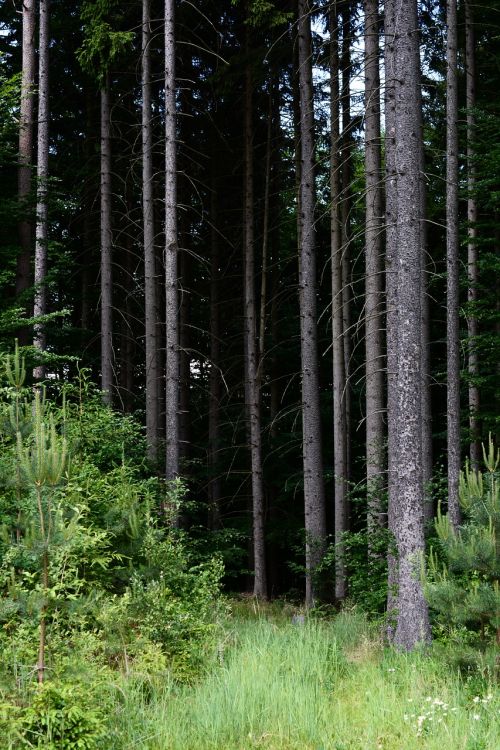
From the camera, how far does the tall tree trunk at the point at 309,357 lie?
1292 cm

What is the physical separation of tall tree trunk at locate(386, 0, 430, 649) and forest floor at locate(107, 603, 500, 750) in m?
0.79

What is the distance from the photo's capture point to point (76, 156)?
19.0m

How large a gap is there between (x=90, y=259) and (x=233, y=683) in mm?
16718

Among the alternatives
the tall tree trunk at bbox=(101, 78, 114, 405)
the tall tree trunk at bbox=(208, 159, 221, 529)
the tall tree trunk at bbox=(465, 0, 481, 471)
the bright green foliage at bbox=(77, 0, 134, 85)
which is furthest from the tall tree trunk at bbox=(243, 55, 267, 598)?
the tall tree trunk at bbox=(465, 0, 481, 471)

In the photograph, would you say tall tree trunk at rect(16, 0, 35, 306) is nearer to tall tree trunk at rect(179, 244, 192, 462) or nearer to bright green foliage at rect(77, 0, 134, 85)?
bright green foliage at rect(77, 0, 134, 85)

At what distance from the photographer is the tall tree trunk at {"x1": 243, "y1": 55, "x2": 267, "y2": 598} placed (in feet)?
50.9

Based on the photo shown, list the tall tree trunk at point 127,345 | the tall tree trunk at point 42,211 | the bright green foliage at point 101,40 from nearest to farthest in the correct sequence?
the tall tree trunk at point 42,211 → the bright green foliage at point 101,40 → the tall tree trunk at point 127,345

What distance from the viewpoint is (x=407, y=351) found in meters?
7.91

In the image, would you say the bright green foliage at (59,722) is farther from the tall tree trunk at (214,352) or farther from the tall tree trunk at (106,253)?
the tall tree trunk at (214,352)

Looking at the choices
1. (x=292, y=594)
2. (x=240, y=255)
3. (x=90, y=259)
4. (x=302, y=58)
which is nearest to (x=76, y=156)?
(x=90, y=259)

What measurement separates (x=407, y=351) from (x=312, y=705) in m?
3.97

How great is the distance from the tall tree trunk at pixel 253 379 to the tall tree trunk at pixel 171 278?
3.86 m

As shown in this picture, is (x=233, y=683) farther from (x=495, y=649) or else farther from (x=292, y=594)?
(x=292, y=594)

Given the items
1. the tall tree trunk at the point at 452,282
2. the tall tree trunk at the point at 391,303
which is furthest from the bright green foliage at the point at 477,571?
the tall tree trunk at the point at 452,282
